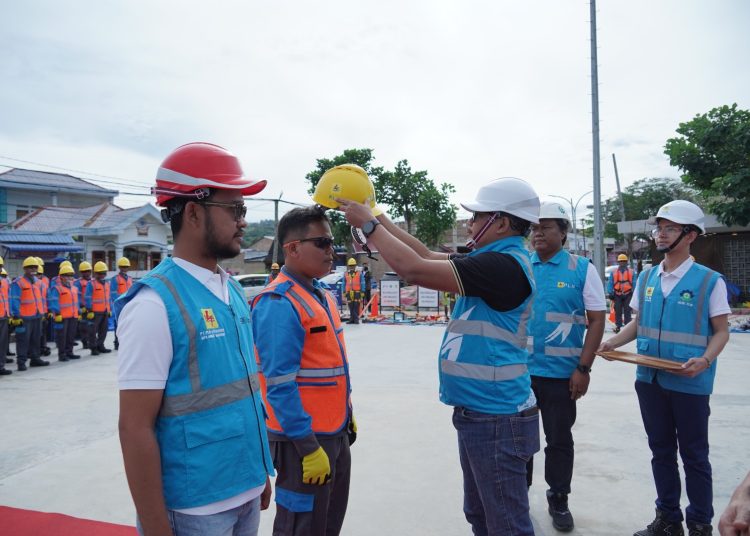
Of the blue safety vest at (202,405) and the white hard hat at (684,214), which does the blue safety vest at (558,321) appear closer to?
the white hard hat at (684,214)

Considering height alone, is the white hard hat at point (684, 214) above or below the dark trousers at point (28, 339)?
above

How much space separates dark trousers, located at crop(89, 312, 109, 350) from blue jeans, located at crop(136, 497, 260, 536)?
10.4 meters

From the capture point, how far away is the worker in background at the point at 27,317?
29.9 feet

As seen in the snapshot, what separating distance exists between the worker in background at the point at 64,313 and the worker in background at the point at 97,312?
0.32m

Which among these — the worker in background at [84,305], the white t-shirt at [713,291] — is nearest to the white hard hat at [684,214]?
the white t-shirt at [713,291]

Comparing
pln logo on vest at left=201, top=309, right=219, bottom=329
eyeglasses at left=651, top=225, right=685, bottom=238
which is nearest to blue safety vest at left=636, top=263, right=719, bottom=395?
eyeglasses at left=651, top=225, right=685, bottom=238

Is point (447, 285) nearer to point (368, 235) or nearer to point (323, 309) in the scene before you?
point (368, 235)

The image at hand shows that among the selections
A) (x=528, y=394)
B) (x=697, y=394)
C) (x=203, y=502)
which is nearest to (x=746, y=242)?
(x=697, y=394)

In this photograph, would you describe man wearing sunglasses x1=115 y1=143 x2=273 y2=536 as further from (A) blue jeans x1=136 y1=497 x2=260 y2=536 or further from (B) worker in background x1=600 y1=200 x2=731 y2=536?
(B) worker in background x1=600 y1=200 x2=731 y2=536

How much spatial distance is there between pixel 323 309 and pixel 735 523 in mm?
1680

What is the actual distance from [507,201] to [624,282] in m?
11.8

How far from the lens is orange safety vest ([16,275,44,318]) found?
9312mm

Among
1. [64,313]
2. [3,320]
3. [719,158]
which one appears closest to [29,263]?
[64,313]

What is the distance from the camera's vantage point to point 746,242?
62.2 ft
